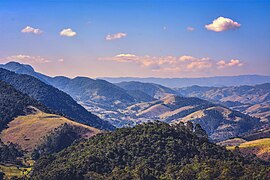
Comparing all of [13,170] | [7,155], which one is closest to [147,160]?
[13,170]

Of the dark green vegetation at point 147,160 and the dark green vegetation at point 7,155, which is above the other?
the dark green vegetation at point 147,160

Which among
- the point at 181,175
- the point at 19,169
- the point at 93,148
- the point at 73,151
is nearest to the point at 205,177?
the point at 181,175

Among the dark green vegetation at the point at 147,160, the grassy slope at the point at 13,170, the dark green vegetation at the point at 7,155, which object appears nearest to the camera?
the dark green vegetation at the point at 147,160

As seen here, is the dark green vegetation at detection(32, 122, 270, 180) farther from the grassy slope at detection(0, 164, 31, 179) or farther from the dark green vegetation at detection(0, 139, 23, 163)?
the dark green vegetation at detection(0, 139, 23, 163)

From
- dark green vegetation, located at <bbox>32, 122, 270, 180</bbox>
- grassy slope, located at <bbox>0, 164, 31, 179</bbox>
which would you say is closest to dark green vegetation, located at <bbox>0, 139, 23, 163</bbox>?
grassy slope, located at <bbox>0, 164, 31, 179</bbox>

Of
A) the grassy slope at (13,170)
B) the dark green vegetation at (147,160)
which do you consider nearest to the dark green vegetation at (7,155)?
the grassy slope at (13,170)

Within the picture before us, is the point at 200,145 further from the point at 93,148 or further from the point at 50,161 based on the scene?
the point at 50,161

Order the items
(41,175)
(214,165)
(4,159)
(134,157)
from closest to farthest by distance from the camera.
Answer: (214,165)
(41,175)
(134,157)
(4,159)

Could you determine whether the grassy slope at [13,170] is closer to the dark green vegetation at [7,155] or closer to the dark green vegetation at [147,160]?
the dark green vegetation at [7,155]

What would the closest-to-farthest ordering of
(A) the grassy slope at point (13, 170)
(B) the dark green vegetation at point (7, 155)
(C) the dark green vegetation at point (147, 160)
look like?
(C) the dark green vegetation at point (147, 160) → (A) the grassy slope at point (13, 170) → (B) the dark green vegetation at point (7, 155)
